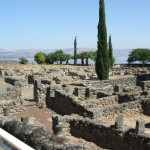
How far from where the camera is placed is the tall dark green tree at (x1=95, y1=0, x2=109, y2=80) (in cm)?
3201

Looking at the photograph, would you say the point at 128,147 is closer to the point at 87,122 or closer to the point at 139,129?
the point at 139,129

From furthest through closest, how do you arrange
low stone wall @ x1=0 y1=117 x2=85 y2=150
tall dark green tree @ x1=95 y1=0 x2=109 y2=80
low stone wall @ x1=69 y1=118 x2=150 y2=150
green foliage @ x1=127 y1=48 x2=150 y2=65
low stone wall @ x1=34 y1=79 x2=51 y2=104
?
1. green foliage @ x1=127 y1=48 x2=150 y2=65
2. tall dark green tree @ x1=95 y1=0 x2=109 y2=80
3. low stone wall @ x1=34 y1=79 x2=51 y2=104
4. low stone wall @ x1=69 y1=118 x2=150 y2=150
5. low stone wall @ x1=0 y1=117 x2=85 y2=150

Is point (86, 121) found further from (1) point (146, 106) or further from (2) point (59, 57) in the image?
(2) point (59, 57)

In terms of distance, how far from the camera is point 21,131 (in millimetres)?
5895

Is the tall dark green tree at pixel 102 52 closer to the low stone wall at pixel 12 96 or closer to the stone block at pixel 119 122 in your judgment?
the low stone wall at pixel 12 96

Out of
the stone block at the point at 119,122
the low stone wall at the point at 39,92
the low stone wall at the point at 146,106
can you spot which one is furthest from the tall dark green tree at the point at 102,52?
the stone block at the point at 119,122

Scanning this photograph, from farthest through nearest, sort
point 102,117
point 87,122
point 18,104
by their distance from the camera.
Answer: point 18,104 → point 102,117 → point 87,122

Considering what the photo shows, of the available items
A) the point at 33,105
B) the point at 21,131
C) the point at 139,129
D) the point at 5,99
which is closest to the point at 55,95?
the point at 33,105

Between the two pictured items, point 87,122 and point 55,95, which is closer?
point 87,122

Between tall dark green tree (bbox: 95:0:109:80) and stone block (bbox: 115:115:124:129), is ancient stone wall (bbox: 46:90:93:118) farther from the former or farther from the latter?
tall dark green tree (bbox: 95:0:109:80)

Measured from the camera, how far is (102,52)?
32.5 m

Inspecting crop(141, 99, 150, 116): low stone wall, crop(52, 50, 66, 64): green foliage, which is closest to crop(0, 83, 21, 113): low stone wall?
crop(141, 99, 150, 116): low stone wall

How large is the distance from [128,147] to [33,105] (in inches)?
434

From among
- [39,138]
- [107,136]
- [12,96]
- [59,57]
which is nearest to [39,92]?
[12,96]
